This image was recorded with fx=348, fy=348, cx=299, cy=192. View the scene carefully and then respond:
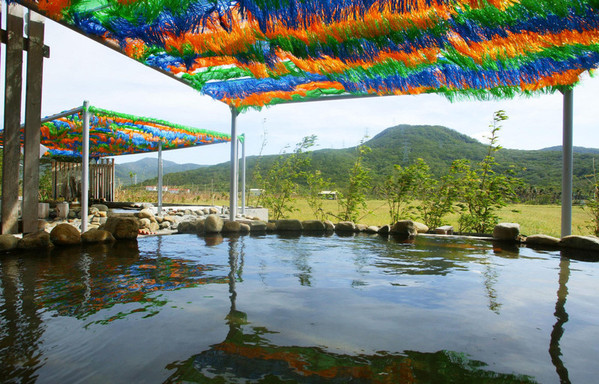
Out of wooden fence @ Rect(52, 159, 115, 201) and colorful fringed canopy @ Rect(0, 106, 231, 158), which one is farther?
wooden fence @ Rect(52, 159, 115, 201)

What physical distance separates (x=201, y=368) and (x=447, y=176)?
23.0 feet

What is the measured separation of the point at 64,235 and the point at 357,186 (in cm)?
608

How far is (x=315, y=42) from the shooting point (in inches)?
153

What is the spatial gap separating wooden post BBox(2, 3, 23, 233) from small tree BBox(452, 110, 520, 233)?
806 centimetres

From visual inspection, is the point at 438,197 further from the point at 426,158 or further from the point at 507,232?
the point at 426,158

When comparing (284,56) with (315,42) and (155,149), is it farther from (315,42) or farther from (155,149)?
(155,149)

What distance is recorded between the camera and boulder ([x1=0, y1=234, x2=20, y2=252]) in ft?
16.1

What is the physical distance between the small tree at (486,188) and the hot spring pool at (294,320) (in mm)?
2793

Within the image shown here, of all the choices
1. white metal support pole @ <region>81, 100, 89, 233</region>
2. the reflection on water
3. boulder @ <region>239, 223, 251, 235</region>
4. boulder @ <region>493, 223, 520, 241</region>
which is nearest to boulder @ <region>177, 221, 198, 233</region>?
boulder @ <region>239, 223, 251, 235</region>

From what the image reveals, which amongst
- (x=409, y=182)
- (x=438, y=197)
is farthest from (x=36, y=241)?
(x=438, y=197)

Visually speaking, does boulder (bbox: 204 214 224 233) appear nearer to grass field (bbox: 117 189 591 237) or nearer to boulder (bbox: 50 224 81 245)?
boulder (bbox: 50 224 81 245)

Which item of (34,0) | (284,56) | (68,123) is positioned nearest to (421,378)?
(284,56)

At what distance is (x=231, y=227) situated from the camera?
24.3ft

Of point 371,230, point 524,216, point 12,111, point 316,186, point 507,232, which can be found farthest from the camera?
point 524,216
